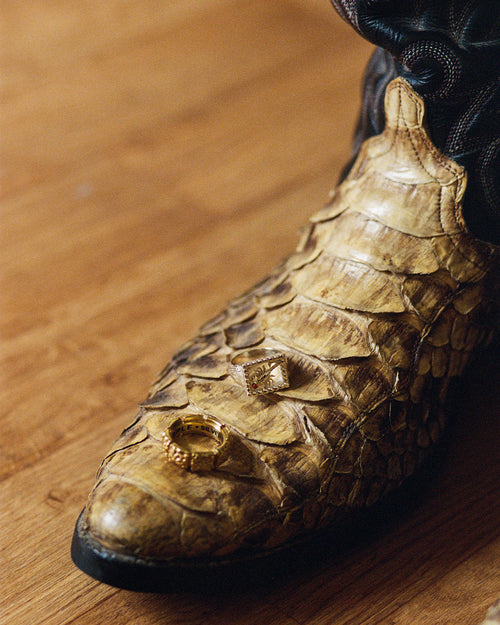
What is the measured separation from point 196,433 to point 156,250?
1.58ft

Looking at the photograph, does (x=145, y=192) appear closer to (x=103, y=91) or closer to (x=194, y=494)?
(x=103, y=91)

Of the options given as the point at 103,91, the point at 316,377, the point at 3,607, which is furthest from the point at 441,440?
the point at 103,91

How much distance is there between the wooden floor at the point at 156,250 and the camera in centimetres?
72

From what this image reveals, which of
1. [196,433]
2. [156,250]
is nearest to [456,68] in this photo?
[196,433]

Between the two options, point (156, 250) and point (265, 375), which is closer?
point (265, 375)

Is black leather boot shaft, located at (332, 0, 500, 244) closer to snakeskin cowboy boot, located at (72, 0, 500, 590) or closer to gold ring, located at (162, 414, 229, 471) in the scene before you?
snakeskin cowboy boot, located at (72, 0, 500, 590)

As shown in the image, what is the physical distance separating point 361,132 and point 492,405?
0.30m

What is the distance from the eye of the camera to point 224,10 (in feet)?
5.42

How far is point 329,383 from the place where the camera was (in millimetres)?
706

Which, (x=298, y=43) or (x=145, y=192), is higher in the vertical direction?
(x=298, y=43)

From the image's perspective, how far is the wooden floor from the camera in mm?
723

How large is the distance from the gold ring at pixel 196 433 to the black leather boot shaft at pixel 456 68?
27cm

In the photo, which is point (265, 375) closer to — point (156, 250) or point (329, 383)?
point (329, 383)

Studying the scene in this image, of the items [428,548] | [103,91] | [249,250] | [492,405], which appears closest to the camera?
[428,548]
